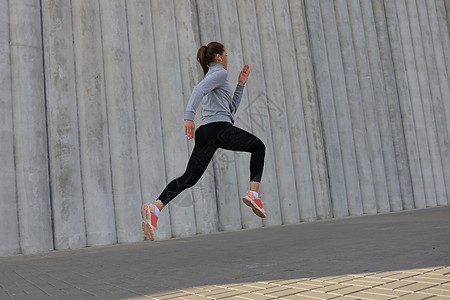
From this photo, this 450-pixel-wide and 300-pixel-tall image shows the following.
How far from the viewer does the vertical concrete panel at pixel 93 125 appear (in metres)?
5.00

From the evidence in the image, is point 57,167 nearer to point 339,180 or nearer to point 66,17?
point 66,17

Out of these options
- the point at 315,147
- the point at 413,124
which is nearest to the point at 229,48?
the point at 315,147

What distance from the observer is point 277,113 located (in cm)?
659

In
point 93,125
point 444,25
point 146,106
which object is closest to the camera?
point 93,125

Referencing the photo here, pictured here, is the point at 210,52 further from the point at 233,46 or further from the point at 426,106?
the point at 426,106

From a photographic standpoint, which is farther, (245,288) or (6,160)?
(6,160)

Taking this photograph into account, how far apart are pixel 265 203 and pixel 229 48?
2.25 m

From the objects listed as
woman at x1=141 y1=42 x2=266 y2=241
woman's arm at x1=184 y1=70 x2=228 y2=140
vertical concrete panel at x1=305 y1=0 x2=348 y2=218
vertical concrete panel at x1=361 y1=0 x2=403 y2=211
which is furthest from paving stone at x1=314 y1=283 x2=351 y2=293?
vertical concrete panel at x1=361 y1=0 x2=403 y2=211

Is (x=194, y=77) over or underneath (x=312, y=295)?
over

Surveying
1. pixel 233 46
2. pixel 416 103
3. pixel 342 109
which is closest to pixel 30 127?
pixel 233 46

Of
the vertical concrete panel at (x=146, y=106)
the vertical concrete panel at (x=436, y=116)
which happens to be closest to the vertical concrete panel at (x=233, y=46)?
the vertical concrete panel at (x=146, y=106)

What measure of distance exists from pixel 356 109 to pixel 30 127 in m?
5.07

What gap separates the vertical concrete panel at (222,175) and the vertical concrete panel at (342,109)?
6.99 ft

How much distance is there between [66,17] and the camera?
5.26 m
